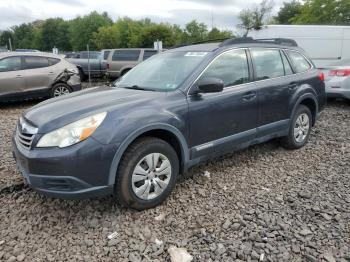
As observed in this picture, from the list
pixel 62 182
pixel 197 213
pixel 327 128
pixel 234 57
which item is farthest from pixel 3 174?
pixel 327 128

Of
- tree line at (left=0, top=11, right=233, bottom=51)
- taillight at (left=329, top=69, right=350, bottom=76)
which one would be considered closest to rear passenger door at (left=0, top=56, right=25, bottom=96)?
taillight at (left=329, top=69, right=350, bottom=76)

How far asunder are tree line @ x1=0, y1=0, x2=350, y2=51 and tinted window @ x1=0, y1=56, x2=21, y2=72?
Result: 510 centimetres

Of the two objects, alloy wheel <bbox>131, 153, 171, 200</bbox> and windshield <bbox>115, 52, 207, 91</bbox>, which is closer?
alloy wheel <bbox>131, 153, 171, 200</bbox>

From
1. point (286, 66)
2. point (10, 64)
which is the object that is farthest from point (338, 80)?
point (10, 64)

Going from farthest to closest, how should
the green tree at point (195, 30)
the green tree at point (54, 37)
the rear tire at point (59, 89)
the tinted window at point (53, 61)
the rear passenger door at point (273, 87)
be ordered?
the green tree at point (54, 37)
the green tree at point (195, 30)
the tinted window at point (53, 61)
the rear tire at point (59, 89)
the rear passenger door at point (273, 87)

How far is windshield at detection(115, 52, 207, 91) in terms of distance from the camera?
13.4 feet

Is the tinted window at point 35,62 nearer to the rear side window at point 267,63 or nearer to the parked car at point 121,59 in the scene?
the parked car at point 121,59

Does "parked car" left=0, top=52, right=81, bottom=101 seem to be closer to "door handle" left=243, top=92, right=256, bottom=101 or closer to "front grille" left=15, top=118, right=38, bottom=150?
"front grille" left=15, top=118, right=38, bottom=150

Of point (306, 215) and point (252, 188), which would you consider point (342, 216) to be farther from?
point (252, 188)

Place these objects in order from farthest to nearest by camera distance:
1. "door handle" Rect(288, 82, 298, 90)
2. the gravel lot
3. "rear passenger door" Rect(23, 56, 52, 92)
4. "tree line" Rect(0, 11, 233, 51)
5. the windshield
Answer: "tree line" Rect(0, 11, 233, 51) → "rear passenger door" Rect(23, 56, 52, 92) → "door handle" Rect(288, 82, 298, 90) → the windshield → the gravel lot

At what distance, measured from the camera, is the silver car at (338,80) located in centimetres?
880

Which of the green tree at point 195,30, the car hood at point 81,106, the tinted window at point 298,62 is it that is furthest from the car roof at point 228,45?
the green tree at point 195,30

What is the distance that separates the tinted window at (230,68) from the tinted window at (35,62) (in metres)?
6.93

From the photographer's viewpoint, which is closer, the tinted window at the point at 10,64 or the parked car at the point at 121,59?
the tinted window at the point at 10,64
